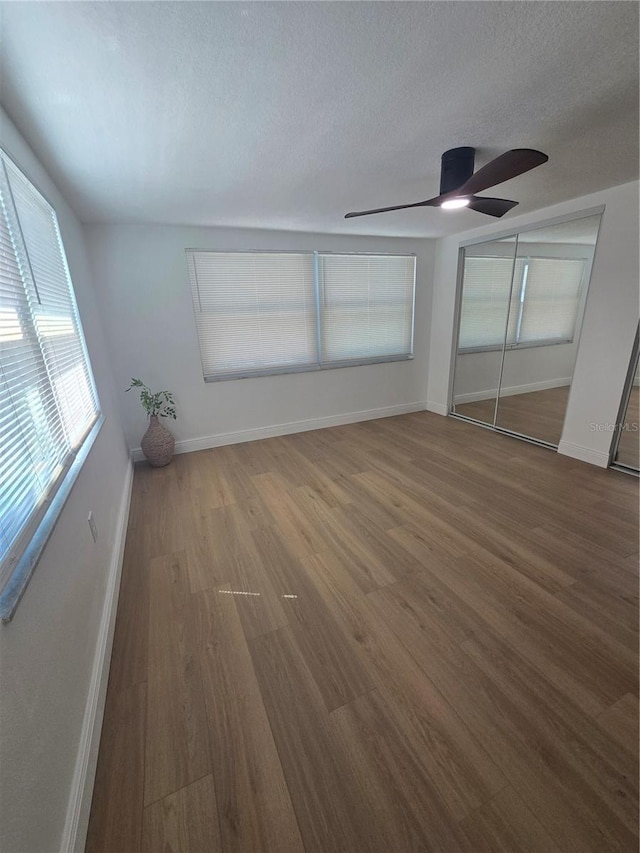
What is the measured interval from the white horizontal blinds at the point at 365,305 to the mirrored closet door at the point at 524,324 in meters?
0.75

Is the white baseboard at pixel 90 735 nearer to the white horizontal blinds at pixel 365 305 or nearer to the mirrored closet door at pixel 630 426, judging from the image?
the white horizontal blinds at pixel 365 305

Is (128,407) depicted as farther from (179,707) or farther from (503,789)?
(503,789)

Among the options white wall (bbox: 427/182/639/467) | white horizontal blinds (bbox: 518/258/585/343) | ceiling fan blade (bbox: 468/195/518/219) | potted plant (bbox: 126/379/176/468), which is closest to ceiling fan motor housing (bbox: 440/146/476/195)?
ceiling fan blade (bbox: 468/195/518/219)

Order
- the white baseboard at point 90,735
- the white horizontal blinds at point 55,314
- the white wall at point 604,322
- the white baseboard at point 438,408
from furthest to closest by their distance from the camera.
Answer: the white baseboard at point 438,408, the white wall at point 604,322, the white horizontal blinds at point 55,314, the white baseboard at point 90,735

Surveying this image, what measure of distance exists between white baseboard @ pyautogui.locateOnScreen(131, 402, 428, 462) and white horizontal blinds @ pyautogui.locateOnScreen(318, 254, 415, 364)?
78cm

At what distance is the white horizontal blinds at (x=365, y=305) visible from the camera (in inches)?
164

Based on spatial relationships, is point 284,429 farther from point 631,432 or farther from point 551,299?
point 631,432

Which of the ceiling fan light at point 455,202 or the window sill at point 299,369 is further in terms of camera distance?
the window sill at point 299,369

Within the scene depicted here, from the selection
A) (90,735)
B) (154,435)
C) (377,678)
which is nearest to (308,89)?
(377,678)

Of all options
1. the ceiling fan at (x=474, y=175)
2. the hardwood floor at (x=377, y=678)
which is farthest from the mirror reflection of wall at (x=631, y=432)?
the ceiling fan at (x=474, y=175)

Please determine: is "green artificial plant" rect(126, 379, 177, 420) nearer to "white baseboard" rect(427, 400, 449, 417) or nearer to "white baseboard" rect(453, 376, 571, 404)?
"white baseboard" rect(427, 400, 449, 417)

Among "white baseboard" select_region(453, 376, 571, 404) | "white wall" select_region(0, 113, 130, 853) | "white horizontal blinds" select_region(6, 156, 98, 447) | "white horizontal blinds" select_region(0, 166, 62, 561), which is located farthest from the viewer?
"white baseboard" select_region(453, 376, 571, 404)

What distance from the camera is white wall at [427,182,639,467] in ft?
8.91

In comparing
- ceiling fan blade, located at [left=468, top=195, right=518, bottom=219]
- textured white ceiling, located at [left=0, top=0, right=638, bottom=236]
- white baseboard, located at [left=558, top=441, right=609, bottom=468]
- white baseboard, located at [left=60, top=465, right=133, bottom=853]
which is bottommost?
white baseboard, located at [left=60, top=465, right=133, bottom=853]
